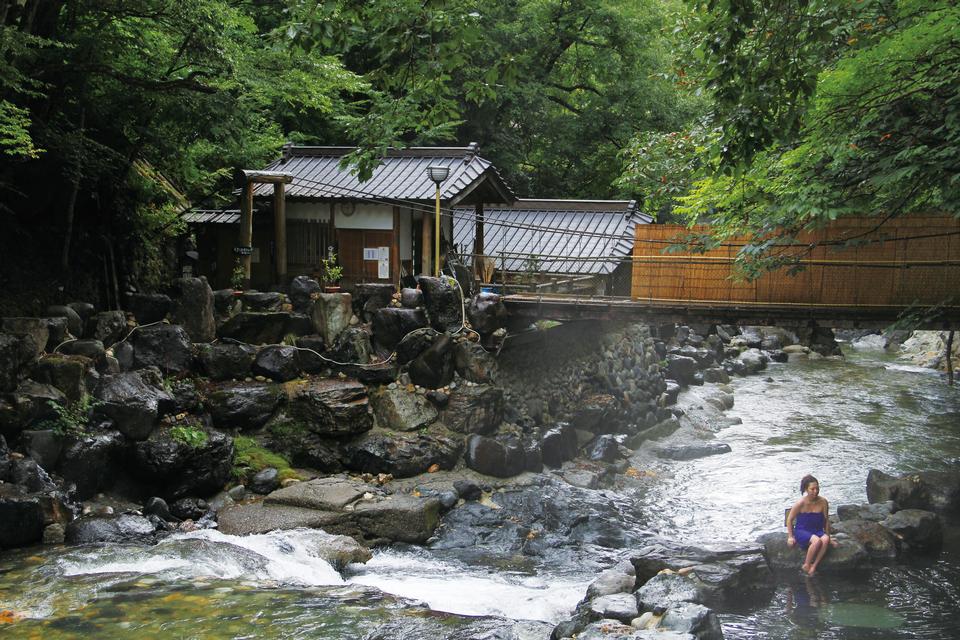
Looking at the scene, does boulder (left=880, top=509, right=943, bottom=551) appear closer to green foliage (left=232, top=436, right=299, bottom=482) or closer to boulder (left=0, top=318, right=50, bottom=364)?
green foliage (left=232, top=436, right=299, bottom=482)

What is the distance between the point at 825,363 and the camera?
3238 centimetres

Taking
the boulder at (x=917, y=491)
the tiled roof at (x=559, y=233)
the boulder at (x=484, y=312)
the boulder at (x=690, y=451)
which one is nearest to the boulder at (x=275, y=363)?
the boulder at (x=484, y=312)

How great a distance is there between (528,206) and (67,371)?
19078mm

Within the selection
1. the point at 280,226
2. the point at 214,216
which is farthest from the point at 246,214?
the point at 214,216

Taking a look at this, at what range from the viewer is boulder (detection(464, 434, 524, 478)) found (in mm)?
16688

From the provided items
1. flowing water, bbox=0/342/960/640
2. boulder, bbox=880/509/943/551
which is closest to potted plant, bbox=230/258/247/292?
flowing water, bbox=0/342/960/640

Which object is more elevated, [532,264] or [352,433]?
[532,264]

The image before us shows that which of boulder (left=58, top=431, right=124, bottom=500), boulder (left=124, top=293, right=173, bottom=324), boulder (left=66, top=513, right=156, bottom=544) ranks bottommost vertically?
boulder (left=66, top=513, right=156, bottom=544)

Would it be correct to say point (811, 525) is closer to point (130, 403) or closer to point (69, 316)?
point (130, 403)

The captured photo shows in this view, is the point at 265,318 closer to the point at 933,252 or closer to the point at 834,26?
the point at 834,26

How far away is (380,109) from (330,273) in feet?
37.9

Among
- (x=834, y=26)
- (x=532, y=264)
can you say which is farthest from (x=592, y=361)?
(x=834, y=26)

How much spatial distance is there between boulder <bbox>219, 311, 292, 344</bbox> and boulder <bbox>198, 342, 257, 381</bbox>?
56cm

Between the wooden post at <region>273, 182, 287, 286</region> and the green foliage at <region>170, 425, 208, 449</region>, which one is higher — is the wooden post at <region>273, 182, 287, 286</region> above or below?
above
